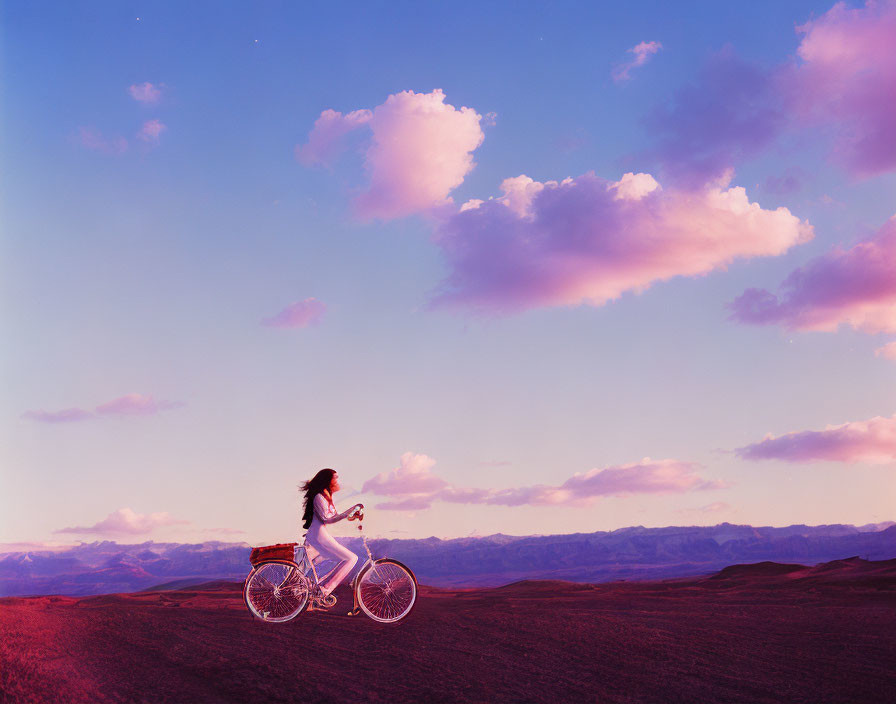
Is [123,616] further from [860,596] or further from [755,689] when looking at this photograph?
[860,596]

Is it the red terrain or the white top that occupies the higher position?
the white top

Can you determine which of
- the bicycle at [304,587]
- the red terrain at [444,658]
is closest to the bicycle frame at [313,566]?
the bicycle at [304,587]

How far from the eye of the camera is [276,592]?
12.7 m

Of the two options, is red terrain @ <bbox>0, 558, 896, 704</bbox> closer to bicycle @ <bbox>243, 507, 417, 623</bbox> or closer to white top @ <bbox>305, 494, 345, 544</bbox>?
bicycle @ <bbox>243, 507, 417, 623</bbox>

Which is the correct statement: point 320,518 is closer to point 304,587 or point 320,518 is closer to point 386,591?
point 304,587

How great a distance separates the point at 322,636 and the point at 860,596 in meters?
20.0

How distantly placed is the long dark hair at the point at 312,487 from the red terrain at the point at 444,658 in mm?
1814

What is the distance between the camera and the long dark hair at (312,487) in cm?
1273

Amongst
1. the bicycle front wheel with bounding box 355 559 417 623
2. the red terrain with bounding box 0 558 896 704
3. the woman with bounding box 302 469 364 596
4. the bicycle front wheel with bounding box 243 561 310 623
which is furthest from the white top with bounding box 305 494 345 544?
the red terrain with bounding box 0 558 896 704

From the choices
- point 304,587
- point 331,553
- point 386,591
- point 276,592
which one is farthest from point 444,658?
point 276,592

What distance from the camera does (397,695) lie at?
917 cm

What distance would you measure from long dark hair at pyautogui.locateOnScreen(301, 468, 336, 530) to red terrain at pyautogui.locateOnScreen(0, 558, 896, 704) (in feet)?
5.95

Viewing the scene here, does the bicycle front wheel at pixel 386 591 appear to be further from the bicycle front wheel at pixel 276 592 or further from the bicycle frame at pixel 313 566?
the bicycle front wheel at pixel 276 592

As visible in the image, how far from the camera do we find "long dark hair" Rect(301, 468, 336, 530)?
12727 mm
